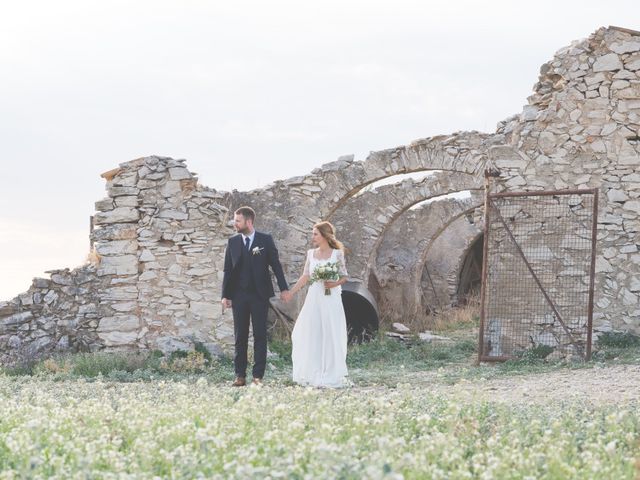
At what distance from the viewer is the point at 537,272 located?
12930mm

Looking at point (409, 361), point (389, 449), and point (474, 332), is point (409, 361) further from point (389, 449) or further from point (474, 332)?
point (389, 449)

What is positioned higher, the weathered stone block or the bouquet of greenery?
the weathered stone block

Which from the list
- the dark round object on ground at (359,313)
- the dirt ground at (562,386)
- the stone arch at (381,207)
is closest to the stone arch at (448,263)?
the stone arch at (381,207)

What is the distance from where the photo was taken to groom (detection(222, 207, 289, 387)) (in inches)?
376

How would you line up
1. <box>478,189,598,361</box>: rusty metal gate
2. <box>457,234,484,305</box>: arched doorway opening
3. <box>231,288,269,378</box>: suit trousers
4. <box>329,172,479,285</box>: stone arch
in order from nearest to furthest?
1. <box>231,288,269,378</box>: suit trousers
2. <box>478,189,598,361</box>: rusty metal gate
3. <box>329,172,479,285</box>: stone arch
4. <box>457,234,484,305</box>: arched doorway opening

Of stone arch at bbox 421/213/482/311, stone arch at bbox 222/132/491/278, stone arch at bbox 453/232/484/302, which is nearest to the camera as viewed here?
stone arch at bbox 222/132/491/278

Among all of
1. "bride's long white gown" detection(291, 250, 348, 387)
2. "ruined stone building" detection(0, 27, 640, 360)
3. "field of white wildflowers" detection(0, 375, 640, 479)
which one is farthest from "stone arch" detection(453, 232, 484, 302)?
"field of white wildflowers" detection(0, 375, 640, 479)

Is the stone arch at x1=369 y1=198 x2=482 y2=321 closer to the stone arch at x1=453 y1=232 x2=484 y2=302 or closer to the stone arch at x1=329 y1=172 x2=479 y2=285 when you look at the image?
the stone arch at x1=453 y1=232 x2=484 y2=302

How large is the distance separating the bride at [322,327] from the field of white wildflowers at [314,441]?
2725 mm

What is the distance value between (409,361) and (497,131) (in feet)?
21.8

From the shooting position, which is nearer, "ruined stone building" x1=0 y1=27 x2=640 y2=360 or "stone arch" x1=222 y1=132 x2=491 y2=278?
"ruined stone building" x1=0 y1=27 x2=640 y2=360

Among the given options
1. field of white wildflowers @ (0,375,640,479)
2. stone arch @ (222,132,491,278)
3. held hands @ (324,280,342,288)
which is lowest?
field of white wildflowers @ (0,375,640,479)

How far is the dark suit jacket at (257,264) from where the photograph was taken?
955 cm

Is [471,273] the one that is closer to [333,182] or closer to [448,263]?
[448,263]
